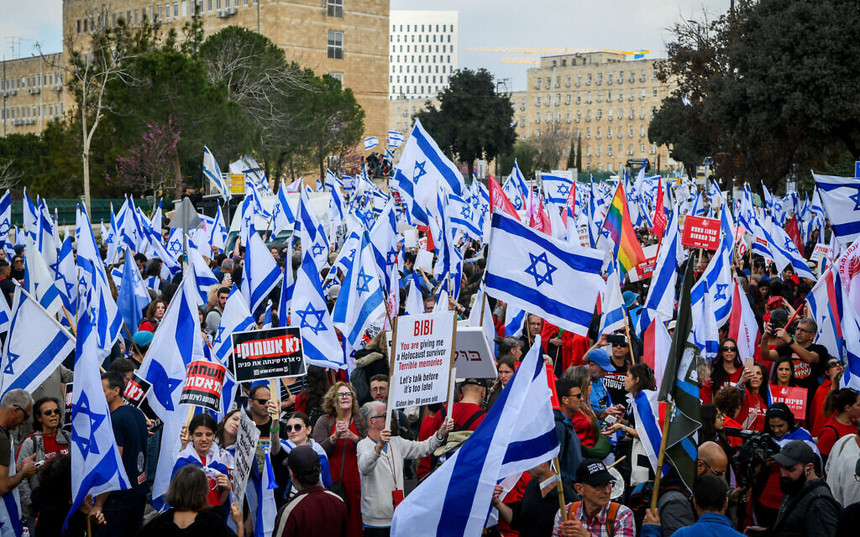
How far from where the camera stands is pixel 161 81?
135ft

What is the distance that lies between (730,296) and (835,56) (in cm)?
2366

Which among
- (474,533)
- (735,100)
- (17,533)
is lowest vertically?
(17,533)

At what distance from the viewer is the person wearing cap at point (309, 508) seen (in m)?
6.37

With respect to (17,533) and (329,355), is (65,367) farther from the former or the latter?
(17,533)

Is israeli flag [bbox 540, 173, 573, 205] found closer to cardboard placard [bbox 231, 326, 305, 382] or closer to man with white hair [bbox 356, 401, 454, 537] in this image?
cardboard placard [bbox 231, 326, 305, 382]

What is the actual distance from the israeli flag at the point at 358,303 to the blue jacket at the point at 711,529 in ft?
17.6

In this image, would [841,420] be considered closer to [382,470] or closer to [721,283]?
[382,470]

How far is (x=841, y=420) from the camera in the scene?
7973 millimetres

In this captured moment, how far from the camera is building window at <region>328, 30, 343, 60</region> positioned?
85.0 metres

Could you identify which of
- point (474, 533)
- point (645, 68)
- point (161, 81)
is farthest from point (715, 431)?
point (645, 68)

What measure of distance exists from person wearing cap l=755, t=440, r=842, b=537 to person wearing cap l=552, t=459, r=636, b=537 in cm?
112

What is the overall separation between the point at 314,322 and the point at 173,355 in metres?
1.84

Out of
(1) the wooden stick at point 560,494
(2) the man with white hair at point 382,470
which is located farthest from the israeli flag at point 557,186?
(1) the wooden stick at point 560,494

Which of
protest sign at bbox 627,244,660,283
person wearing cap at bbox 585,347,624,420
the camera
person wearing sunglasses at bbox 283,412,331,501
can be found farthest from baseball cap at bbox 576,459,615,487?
protest sign at bbox 627,244,660,283
